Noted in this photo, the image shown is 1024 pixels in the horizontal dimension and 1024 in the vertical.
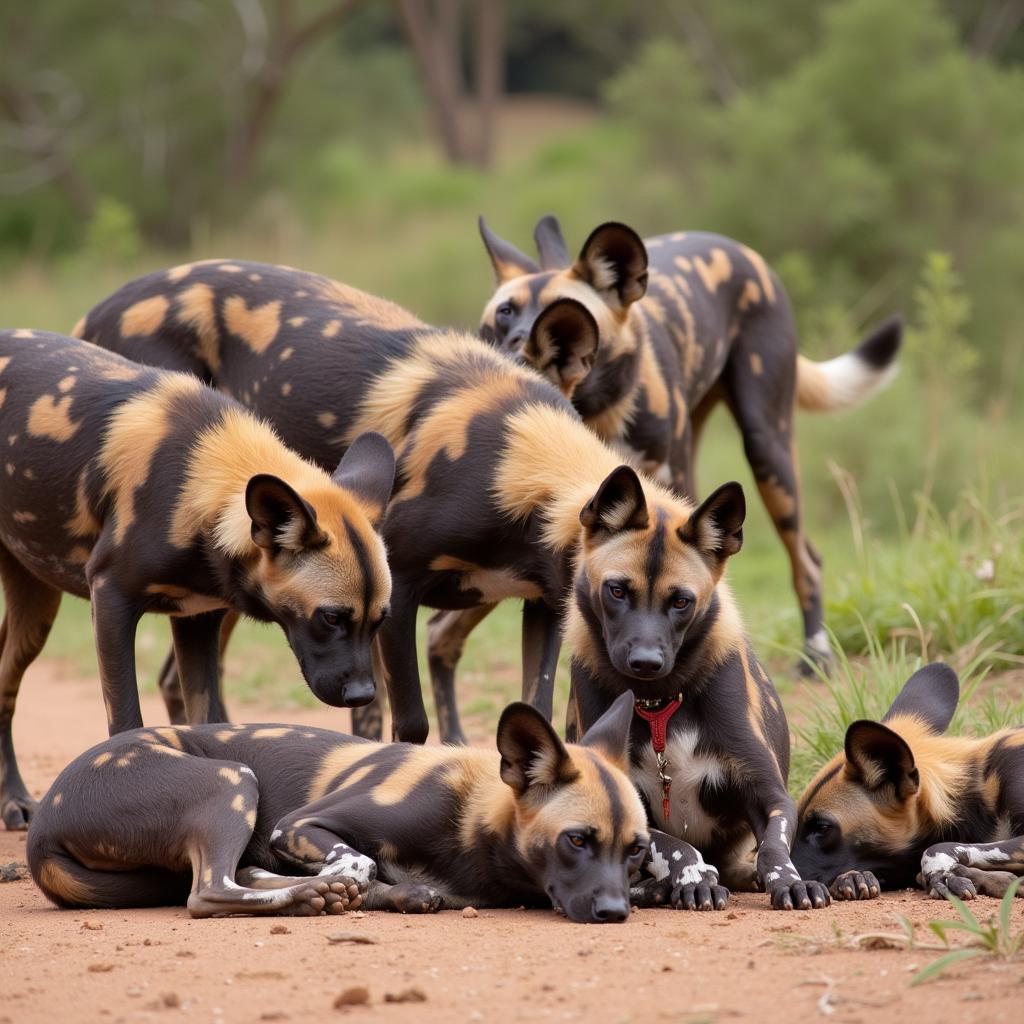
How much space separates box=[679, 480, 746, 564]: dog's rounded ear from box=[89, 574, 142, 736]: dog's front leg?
5.61 ft

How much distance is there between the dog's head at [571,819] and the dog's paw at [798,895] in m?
0.34

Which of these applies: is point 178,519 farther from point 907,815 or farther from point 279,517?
point 907,815

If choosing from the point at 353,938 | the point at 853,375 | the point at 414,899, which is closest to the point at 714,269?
the point at 853,375

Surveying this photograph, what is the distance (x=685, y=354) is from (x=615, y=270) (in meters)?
0.59

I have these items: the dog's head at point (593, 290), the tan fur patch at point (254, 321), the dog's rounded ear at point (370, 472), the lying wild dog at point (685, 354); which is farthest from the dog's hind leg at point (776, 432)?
the dog's rounded ear at point (370, 472)

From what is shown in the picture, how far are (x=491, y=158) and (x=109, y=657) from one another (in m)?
22.3

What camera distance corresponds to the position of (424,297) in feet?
59.8

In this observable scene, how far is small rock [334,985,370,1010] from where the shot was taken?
3.16 m

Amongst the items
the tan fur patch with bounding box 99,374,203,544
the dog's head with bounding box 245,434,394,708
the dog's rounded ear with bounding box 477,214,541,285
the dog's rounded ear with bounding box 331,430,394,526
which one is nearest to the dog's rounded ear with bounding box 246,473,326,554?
the dog's head with bounding box 245,434,394,708

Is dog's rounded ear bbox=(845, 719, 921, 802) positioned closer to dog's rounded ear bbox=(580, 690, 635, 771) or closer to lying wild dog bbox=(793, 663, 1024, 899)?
lying wild dog bbox=(793, 663, 1024, 899)

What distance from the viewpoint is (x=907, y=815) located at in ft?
14.8

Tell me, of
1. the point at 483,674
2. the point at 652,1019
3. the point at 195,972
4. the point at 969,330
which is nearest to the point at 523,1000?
the point at 652,1019

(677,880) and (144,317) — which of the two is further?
(144,317)

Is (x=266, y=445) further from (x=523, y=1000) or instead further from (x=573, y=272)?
(x=523, y=1000)
